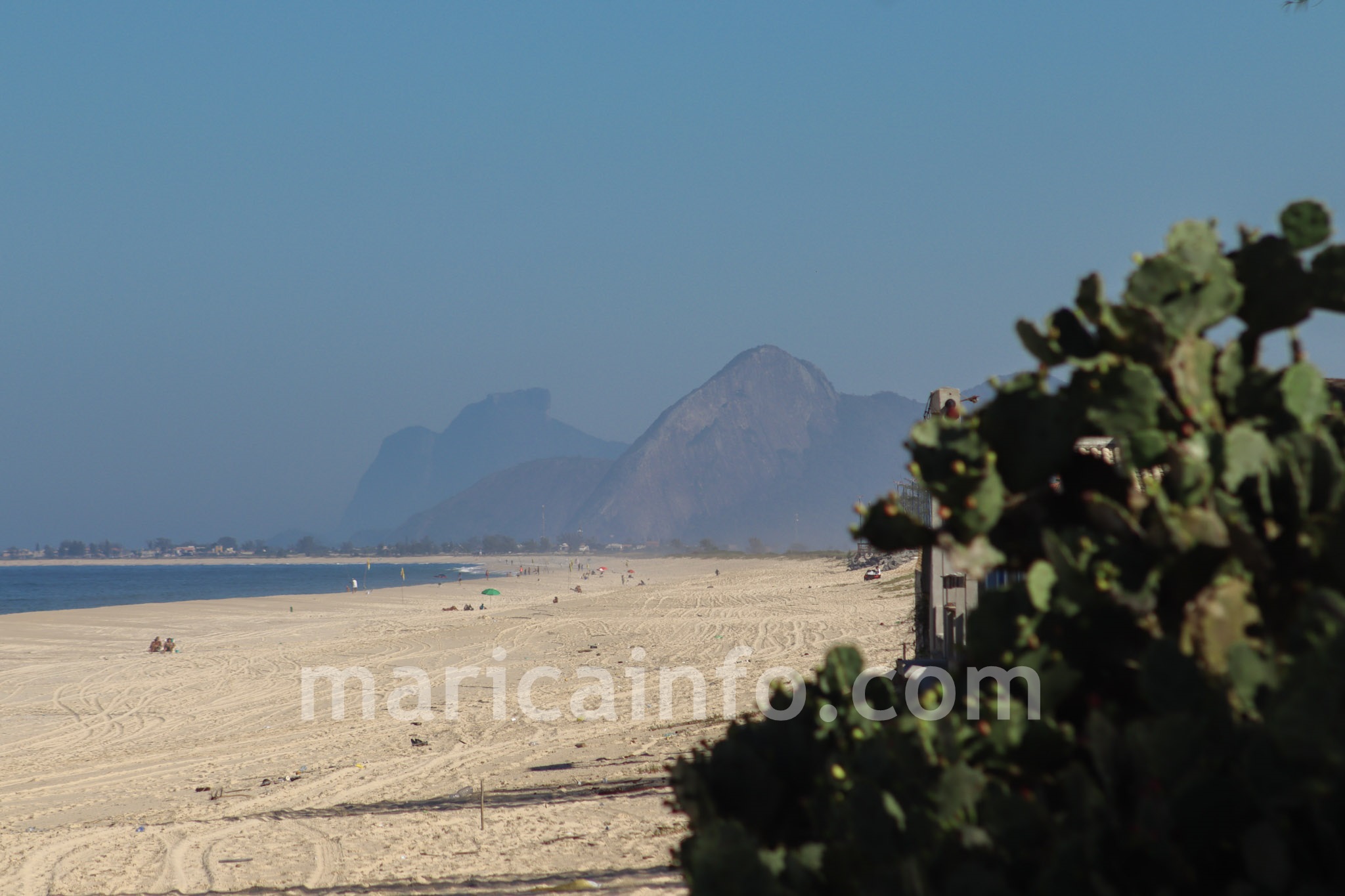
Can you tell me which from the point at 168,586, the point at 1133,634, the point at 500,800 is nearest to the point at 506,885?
the point at 500,800

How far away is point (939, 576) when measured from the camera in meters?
8.61

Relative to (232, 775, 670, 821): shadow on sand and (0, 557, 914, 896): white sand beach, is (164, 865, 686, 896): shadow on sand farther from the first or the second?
(232, 775, 670, 821): shadow on sand

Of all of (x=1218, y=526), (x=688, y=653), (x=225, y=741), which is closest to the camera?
(x=1218, y=526)

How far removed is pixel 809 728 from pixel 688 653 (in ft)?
63.3

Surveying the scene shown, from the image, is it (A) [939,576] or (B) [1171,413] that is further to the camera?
(A) [939,576]

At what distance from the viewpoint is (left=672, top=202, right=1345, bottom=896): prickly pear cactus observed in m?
1.89

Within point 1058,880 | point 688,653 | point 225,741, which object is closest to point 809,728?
point 1058,880

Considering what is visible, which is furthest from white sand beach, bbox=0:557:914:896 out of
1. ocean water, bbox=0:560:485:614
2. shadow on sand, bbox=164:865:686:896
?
ocean water, bbox=0:560:485:614

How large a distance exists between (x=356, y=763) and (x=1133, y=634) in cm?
1098

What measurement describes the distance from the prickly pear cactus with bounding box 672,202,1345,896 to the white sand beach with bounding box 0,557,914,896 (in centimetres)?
414

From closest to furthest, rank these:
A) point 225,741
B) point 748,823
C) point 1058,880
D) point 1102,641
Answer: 1. point 1058,880
2. point 1102,641
3. point 748,823
4. point 225,741

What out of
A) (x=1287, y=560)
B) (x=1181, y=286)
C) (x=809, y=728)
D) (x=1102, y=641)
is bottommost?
(x=809, y=728)

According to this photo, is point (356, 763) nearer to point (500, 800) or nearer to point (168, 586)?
point (500, 800)

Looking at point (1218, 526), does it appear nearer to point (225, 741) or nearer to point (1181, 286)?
point (1181, 286)
